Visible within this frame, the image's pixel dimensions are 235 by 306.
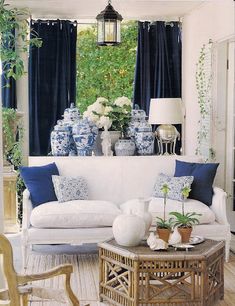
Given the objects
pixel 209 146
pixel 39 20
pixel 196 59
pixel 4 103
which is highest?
pixel 39 20

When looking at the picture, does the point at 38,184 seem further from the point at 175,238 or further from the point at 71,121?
the point at 175,238

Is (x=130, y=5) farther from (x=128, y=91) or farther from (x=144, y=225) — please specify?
(x=144, y=225)

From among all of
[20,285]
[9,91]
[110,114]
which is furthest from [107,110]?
[20,285]

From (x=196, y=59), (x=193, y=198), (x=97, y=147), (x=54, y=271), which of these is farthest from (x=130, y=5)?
(x=54, y=271)

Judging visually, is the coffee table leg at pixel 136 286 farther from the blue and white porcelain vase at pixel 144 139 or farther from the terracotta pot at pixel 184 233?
the blue and white porcelain vase at pixel 144 139

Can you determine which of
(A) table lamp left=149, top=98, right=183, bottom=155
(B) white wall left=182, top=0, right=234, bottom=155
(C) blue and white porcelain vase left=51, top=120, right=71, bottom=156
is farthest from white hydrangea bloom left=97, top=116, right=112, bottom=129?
(B) white wall left=182, top=0, right=234, bottom=155

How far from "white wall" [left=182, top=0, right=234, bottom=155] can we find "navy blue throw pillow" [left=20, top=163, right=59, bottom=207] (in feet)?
7.16

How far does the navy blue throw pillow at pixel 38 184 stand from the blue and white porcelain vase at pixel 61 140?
458 millimetres

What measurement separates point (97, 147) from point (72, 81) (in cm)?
148

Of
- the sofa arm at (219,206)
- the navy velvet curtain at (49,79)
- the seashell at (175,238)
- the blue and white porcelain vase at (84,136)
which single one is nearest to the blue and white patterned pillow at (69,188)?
the blue and white porcelain vase at (84,136)

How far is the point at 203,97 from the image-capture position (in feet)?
21.0

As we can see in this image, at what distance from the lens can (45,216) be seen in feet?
15.9

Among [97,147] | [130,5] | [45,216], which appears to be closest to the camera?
[45,216]

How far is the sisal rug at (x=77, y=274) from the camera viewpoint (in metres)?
4.09
